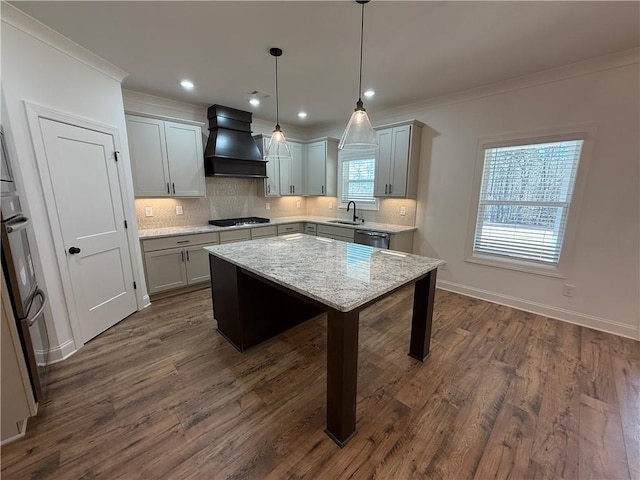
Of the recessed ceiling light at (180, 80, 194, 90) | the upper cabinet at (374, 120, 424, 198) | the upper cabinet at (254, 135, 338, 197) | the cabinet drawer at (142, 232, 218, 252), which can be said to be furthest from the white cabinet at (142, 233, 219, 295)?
the upper cabinet at (374, 120, 424, 198)

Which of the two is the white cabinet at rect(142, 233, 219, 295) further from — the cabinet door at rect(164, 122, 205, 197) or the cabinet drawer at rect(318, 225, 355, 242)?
the cabinet drawer at rect(318, 225, 355, 242)

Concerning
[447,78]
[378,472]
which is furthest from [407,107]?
[378,472]

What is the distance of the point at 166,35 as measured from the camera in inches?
83.3

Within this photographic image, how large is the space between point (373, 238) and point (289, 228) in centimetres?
165

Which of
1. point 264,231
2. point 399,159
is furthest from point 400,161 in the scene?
point 264,231

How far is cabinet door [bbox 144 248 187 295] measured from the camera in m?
3.29

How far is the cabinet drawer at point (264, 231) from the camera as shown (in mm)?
4261

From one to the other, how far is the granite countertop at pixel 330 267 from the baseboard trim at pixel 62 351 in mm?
1482

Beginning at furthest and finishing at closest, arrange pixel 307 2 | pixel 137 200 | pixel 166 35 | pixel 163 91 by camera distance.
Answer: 1. pixel 137 200
2. pixel 163 91
3. pixel 166 35
4. pixel 307 2

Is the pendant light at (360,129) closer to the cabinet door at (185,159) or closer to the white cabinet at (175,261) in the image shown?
the white cabinet at (175,261)

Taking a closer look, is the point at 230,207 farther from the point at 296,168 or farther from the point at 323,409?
the point at 323,409

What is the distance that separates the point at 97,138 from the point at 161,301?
6.52 feet

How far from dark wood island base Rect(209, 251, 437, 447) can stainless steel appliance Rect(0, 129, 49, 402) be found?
122cm

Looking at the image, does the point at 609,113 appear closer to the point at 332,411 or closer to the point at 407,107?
the point at 407,107
